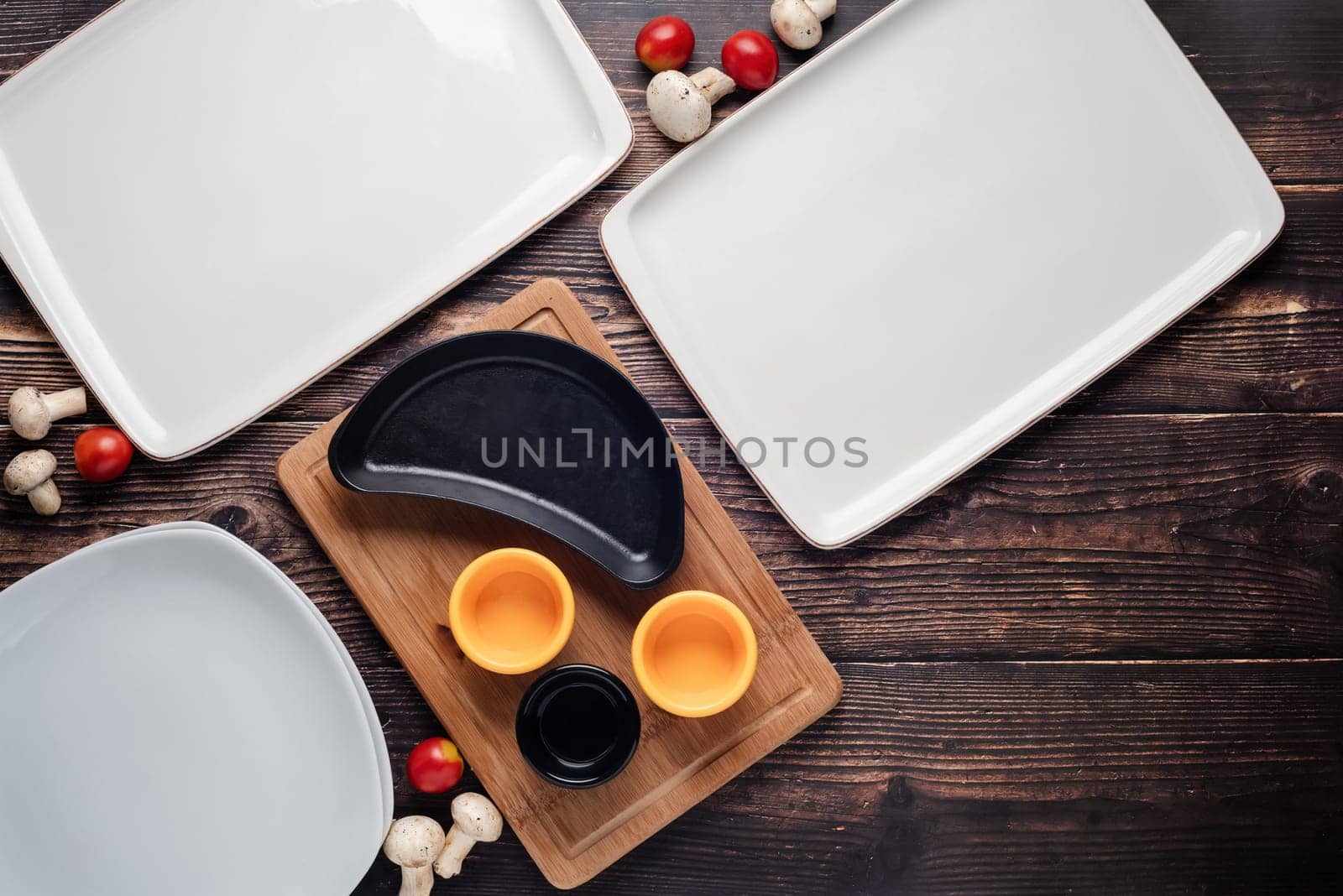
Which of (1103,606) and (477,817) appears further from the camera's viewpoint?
(1103,606)

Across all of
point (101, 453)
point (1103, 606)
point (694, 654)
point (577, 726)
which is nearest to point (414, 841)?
point (577, 726)

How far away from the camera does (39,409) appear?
83 cm

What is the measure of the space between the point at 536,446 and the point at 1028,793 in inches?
28.3

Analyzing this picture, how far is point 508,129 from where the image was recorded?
2.85ft

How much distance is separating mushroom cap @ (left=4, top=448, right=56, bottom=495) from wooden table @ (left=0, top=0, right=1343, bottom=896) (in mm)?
488

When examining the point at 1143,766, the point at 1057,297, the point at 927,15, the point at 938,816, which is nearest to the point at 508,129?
the point at 927,15

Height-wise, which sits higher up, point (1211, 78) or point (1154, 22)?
point (1154, 22)

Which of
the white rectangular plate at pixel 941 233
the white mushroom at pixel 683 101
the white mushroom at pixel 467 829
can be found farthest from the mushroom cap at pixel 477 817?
the white mushroom at pixel 683 101

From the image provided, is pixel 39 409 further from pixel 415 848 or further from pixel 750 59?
pixel 750 59

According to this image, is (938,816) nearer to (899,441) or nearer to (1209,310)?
(899,441)

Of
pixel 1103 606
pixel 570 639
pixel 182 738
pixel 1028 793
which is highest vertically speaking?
pixel 182 738

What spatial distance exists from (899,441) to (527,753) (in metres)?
0.53

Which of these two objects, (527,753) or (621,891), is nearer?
(527,753)

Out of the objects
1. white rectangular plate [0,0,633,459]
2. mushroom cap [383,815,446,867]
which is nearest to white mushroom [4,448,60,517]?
white rectangular plate [0,0,633,459]
